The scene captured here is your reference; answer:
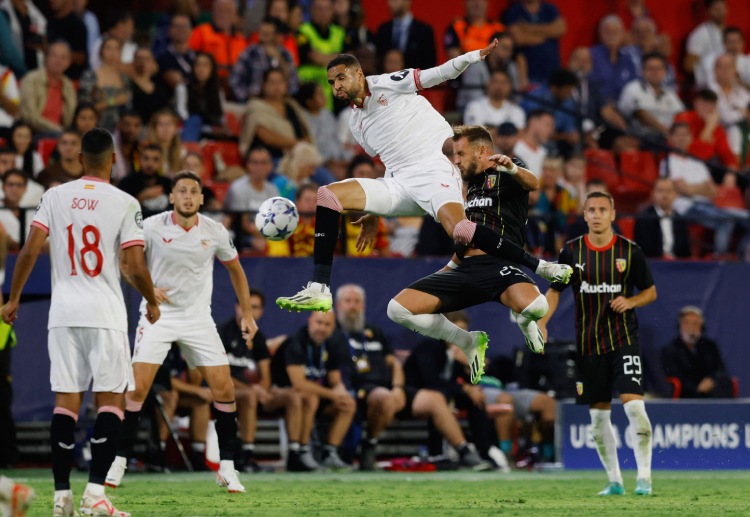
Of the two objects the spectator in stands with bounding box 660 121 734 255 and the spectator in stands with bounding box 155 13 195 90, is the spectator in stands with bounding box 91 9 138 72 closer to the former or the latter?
the spectator in stands with bounding box 155 13 195 90

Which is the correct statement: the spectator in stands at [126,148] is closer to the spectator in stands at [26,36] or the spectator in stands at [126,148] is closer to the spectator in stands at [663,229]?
the spectator in stands at [26,36]

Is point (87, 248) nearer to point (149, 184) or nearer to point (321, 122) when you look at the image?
point (149, 184)

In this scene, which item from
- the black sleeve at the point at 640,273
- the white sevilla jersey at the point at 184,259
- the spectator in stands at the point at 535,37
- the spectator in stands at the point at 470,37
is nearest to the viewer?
the black sleeve at the point at 640,273

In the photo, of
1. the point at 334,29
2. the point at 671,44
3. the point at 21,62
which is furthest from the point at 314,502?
the point at 671,44

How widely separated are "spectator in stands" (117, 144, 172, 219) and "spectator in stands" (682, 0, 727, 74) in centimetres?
1061

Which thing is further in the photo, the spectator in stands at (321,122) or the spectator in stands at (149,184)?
the spectator in stands at (321,122)

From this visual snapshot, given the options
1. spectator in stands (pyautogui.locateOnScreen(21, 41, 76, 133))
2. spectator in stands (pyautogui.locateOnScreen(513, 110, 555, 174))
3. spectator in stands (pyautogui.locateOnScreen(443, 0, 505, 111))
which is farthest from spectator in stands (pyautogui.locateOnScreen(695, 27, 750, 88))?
spectator in stands (pyautogui.locateOnScreen(21, 41, 76, 133))

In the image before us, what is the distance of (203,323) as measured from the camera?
472 inches

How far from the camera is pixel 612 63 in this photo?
21.3 metres

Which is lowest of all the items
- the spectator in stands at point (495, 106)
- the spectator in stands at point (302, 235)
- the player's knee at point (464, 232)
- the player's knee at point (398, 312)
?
the player's knee at point (398, 312)

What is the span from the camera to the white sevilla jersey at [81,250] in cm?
901

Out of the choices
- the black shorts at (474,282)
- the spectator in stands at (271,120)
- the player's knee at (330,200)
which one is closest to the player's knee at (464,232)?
the black shorts at (474,282)

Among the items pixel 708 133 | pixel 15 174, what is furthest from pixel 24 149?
pixel 708 133

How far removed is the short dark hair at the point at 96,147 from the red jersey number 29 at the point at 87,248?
44 cm
